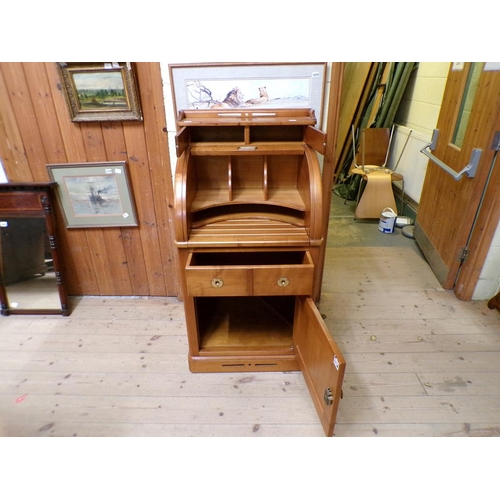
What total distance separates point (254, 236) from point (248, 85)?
2.42 ft

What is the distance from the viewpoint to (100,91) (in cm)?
168

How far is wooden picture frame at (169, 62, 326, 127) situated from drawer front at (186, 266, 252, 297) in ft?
2.68

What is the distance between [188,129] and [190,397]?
48.8 inches

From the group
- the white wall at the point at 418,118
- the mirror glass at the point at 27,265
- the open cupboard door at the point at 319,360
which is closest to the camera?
the open cupboard door at the point at 319,360

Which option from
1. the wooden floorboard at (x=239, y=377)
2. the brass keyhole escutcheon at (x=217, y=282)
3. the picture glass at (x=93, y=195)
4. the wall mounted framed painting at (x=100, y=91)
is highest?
the wall mounted framed painting at (x=100, y=91)

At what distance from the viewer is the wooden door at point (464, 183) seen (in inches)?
76.3

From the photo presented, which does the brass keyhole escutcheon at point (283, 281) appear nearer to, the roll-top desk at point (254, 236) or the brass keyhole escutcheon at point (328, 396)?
the roll-top desk at point (254, 236)

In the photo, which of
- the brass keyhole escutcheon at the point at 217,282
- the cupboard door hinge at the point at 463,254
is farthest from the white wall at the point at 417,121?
the brass keyhole escutcheon at the point at 217,282

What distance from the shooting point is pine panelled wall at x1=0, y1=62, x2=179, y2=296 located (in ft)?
5.60

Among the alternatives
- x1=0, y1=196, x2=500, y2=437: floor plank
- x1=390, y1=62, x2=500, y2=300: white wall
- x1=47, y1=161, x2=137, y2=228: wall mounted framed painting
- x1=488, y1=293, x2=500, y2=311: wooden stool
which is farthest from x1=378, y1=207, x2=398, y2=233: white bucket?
x1=47, y1=161, x2=137, y2=228: wall mounted framed painting

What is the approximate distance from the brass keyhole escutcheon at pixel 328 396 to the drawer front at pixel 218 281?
49 centimetres

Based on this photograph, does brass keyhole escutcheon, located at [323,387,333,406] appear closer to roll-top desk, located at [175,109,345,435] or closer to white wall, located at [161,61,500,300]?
roll-top desk, located at [175,109,345,435]

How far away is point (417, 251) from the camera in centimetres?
286
